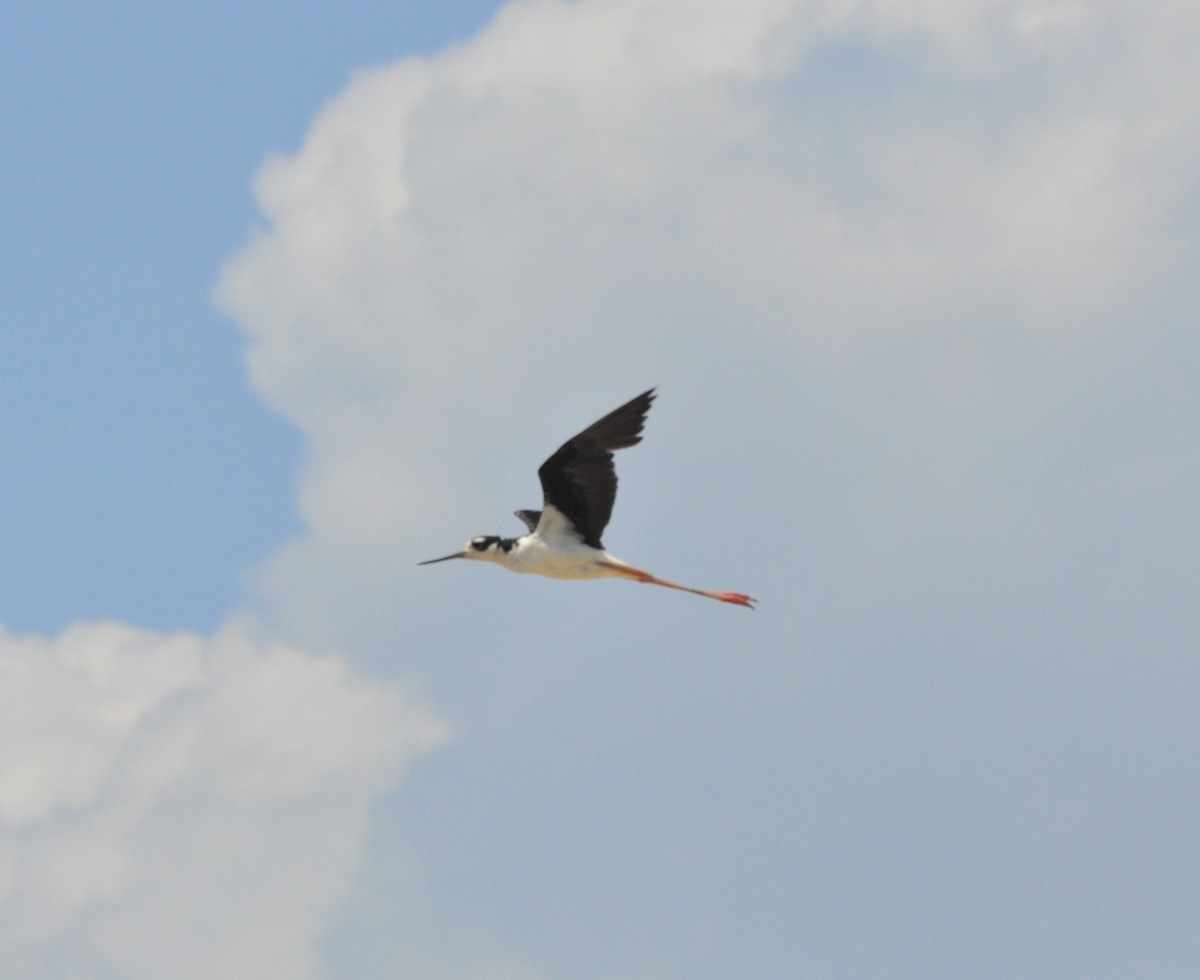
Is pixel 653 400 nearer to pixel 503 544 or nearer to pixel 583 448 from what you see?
pixel 583 448

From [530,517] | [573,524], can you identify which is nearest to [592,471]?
[573,524]

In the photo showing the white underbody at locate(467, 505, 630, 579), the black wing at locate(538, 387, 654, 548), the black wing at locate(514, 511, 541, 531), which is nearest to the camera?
the black wing at locate(538, 387, 654, 548)

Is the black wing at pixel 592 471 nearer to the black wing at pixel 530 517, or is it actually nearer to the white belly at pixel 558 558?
the white belly at pixel 558 558

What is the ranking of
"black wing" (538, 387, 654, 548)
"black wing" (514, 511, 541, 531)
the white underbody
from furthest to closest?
"black wing" (514, 511, 541, 531) < the white underbody < "black wing" (538, 387, 654, 548)

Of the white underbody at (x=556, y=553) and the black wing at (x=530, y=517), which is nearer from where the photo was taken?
the white underbody at (x=556, y=553)

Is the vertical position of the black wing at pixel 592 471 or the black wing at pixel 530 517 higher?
the black wing at pixel 530 517

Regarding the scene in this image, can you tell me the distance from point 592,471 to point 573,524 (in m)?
0.79

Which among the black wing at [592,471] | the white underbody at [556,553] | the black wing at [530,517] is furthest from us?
the black wing at [530,517]

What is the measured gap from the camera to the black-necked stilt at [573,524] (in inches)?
997

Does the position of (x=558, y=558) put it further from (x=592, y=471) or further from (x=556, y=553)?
(x=592, y=471)

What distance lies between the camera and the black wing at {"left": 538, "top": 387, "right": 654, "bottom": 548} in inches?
982

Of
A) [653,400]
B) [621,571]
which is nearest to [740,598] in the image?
[621,571]

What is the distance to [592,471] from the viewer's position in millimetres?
25516

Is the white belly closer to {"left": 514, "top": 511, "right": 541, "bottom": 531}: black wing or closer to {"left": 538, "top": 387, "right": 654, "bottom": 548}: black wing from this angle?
{"left": 538, "top": 387, "right": 654, "bottom": 548}: black wing
